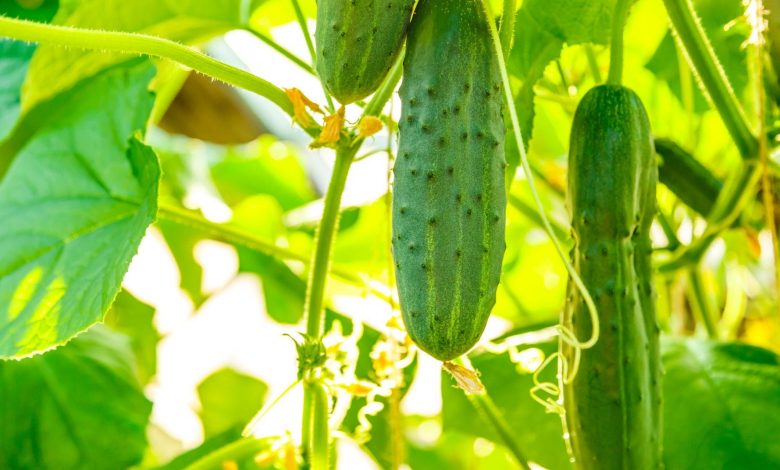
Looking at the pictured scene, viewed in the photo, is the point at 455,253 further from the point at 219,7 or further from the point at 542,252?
the point at 542,252

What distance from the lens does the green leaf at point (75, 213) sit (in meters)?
0.85

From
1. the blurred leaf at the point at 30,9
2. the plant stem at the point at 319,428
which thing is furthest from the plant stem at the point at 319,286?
the blurred leaf at the point at 30,9

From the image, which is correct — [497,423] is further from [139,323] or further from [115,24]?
[139,323]

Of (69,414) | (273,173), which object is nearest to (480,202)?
(69,414)

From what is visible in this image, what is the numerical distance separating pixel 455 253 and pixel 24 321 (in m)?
0.47

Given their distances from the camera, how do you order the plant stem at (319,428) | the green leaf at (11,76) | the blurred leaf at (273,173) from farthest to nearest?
1. the blurred leaf at (273,173)
2. the green leaf at (11,76)
3. the plant stem at (319,428)

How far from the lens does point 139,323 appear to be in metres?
1.48

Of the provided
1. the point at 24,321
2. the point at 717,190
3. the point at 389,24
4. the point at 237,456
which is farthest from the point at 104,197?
the point at 717,190

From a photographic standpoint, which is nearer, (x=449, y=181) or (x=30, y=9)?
(x=449, y=181)

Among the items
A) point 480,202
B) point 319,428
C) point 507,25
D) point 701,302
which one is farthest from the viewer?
point 701,302

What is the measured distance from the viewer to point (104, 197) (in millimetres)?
1014

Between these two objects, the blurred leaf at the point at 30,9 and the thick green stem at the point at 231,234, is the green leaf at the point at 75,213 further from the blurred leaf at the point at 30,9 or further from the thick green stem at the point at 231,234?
the blurred leaf at the point at 30,9

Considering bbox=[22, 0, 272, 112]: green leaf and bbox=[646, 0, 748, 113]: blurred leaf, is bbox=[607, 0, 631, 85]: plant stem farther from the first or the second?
bbox=[22, 0, 272, 112]: green leaf

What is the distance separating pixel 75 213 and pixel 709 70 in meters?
0.63
